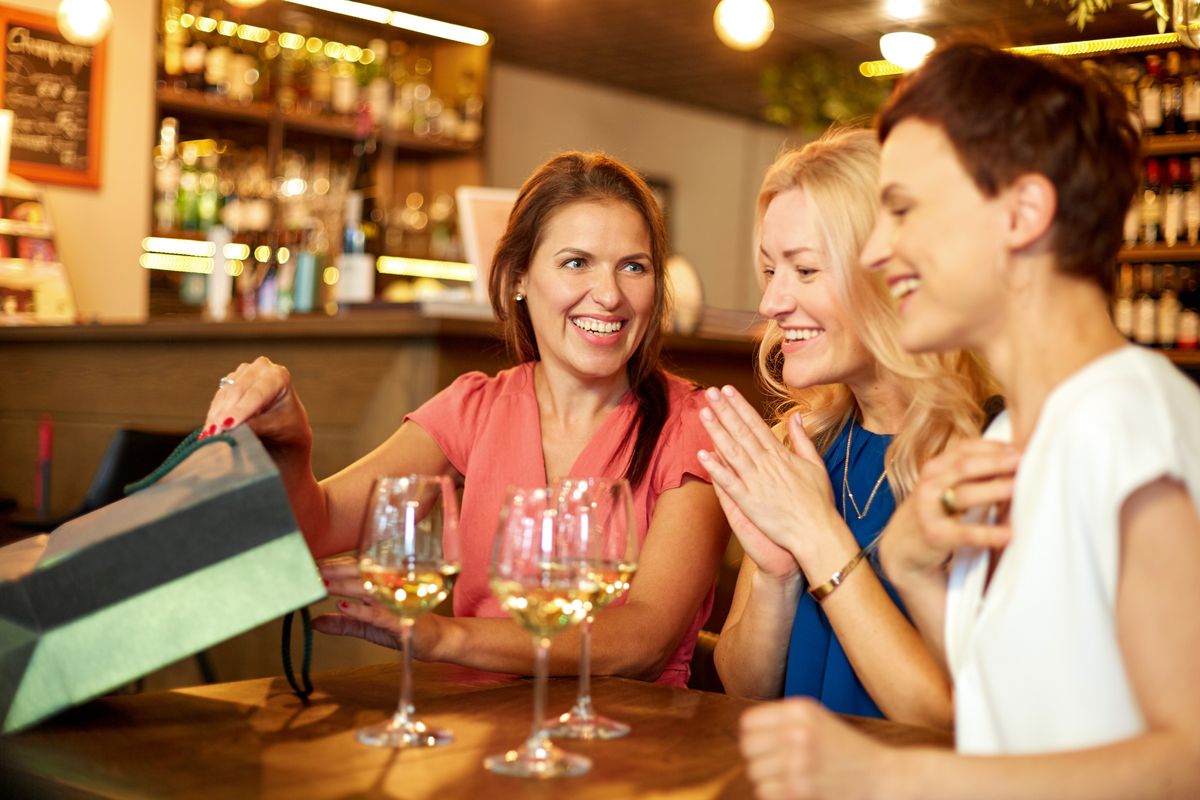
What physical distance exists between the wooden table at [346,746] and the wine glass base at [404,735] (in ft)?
0.04

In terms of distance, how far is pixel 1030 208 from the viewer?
104cm

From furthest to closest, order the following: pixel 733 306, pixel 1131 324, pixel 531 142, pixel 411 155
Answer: pixel 733 306
pixel 531 142
pixel 411 155
pixel 1131 324

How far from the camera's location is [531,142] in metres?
8.55

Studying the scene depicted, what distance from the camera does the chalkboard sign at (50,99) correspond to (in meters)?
5.39

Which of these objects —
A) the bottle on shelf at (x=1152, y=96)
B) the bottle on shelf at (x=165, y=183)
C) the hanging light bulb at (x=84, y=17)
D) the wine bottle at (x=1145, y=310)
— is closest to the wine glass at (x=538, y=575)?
the hanging light bulb at (x=84, y=17)

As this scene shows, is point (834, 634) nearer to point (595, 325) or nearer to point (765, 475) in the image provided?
point (765, 475)

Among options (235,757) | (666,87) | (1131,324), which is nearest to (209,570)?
(235,757)

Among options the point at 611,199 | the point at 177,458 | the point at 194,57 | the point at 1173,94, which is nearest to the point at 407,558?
the point at 177,458

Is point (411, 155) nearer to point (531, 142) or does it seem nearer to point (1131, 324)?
point (531, 142)

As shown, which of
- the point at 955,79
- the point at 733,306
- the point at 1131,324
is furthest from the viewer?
the point at 733,306

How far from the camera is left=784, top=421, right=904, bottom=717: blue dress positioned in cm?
166

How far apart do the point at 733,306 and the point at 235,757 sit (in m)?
9.32

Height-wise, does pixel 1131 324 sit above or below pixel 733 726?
above

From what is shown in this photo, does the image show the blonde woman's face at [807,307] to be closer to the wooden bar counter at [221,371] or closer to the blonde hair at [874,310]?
the blonde hair at [874,310]
